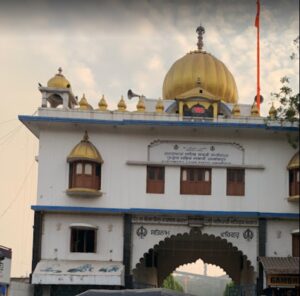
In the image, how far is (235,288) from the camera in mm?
26141

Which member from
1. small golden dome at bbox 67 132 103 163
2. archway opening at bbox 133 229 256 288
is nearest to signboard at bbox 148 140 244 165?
small golden dome at bbox 67 132 103 163

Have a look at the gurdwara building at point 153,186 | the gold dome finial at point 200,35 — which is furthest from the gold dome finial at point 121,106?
the gold dome finial at point 200,35

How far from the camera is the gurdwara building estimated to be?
22688 mm

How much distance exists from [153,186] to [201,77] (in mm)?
6782

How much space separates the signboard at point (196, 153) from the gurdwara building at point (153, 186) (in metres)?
0.03

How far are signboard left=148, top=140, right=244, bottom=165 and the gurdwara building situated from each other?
1.4 inches

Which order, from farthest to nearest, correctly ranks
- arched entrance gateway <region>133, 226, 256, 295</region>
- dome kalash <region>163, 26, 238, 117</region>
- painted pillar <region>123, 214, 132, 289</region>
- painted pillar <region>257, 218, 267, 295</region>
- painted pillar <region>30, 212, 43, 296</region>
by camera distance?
dome kalash <region>163, 26, 238, 117</region> → arched entrance gateway <region>133, 226, 256, 295</region> → painted pillar <region>257, 218, 267, 295</region> → painted pillar <region>123, 214, 132, 289</region> → painted pillar <region>30, 212, 43, 296</region>

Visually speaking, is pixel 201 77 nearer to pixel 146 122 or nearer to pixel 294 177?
pixel 146 122

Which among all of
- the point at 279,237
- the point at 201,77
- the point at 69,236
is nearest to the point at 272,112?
the point at 279,237

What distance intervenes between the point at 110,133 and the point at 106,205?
8.30 ft

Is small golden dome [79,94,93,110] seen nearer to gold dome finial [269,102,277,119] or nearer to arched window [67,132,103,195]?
arched window [67,132,103,195]

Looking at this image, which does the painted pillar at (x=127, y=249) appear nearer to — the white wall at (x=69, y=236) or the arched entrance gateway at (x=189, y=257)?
the white wall at (x=69, y=236)

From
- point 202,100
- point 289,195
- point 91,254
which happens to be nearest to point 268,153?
point 289,195

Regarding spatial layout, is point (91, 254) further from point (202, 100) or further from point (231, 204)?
point (202, 100)
